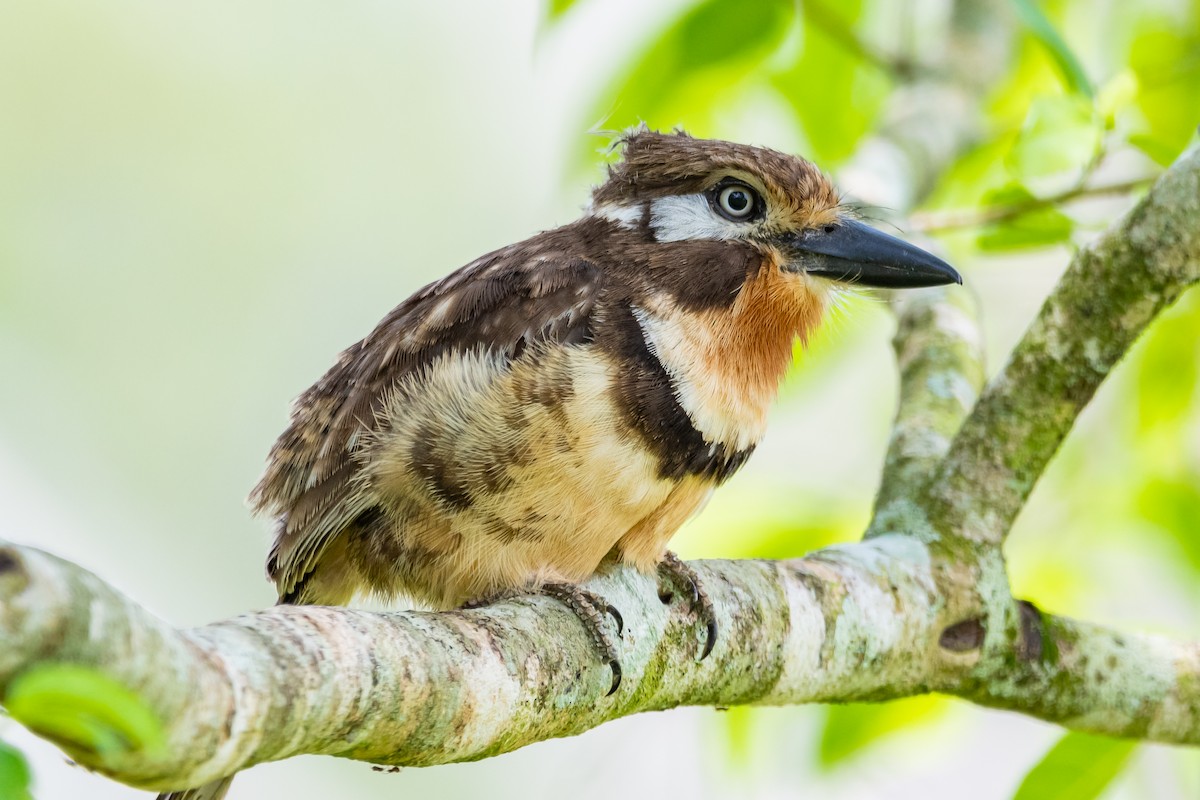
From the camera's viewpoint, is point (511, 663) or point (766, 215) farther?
point (766, 215)

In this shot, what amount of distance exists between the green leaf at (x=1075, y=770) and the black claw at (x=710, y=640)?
0.69 m

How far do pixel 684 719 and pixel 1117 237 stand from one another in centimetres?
179

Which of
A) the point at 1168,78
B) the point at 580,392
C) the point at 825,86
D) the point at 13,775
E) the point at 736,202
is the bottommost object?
the point at 13,775

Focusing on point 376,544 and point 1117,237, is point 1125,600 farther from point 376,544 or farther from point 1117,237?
point 376,544

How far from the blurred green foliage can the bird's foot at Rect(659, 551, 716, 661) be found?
586mm

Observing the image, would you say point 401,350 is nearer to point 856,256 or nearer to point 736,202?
point 736,202

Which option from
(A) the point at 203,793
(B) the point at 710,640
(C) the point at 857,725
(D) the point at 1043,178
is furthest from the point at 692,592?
(D) the point at 1043,178

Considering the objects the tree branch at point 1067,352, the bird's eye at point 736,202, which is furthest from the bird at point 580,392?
the tree branch at point 1067,352

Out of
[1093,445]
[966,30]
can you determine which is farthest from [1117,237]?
[966,30]

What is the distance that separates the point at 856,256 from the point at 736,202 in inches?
11.2

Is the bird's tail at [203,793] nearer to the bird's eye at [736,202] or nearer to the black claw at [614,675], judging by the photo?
the black claw at [614,675]

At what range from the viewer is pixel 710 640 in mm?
2119

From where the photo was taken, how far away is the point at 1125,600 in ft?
11.8

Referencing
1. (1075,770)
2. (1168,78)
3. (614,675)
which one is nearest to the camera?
(614,675)
